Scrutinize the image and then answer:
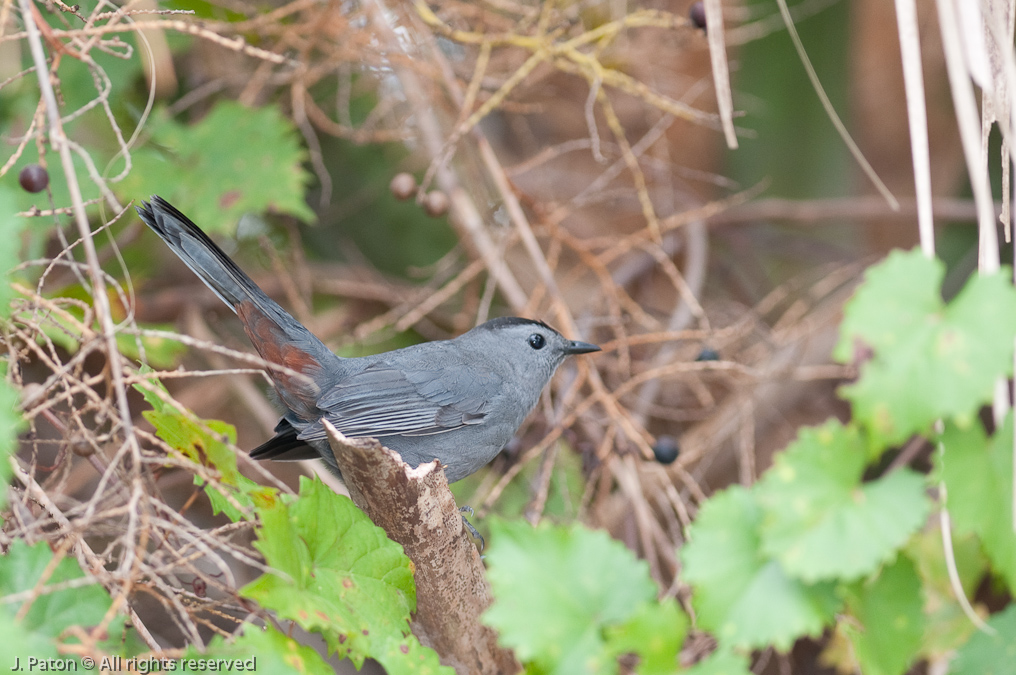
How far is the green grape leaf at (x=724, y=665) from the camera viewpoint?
146cm

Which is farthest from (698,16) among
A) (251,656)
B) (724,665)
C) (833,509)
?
(251,656)

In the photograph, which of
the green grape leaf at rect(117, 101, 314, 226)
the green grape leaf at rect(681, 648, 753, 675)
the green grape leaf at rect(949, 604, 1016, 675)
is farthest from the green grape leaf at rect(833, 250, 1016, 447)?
the green grape leaf at rect(117, 101, 314, 226)

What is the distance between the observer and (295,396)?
10.4ft

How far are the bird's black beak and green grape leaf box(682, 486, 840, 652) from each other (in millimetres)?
1980

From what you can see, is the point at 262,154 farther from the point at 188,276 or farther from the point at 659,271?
the point at 659,271

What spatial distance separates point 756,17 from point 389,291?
3597 mm

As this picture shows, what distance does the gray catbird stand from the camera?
300 cm

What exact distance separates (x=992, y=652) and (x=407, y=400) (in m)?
2.21

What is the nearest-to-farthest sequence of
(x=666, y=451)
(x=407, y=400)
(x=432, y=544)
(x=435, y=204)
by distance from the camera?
(x=432, y=544) → (x=407, y=400) → (x=666, y=451) → (x=435, y=204)

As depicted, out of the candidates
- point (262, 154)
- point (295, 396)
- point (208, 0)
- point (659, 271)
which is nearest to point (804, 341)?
point (659, 271)

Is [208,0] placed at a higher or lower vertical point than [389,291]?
higher

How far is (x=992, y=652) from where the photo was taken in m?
1.70

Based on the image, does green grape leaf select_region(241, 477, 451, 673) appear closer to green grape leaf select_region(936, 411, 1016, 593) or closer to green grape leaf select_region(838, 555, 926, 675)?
green grape leaf select_region(838, 555, 926, 675)

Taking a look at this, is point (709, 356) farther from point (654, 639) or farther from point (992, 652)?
point (654, 639)
